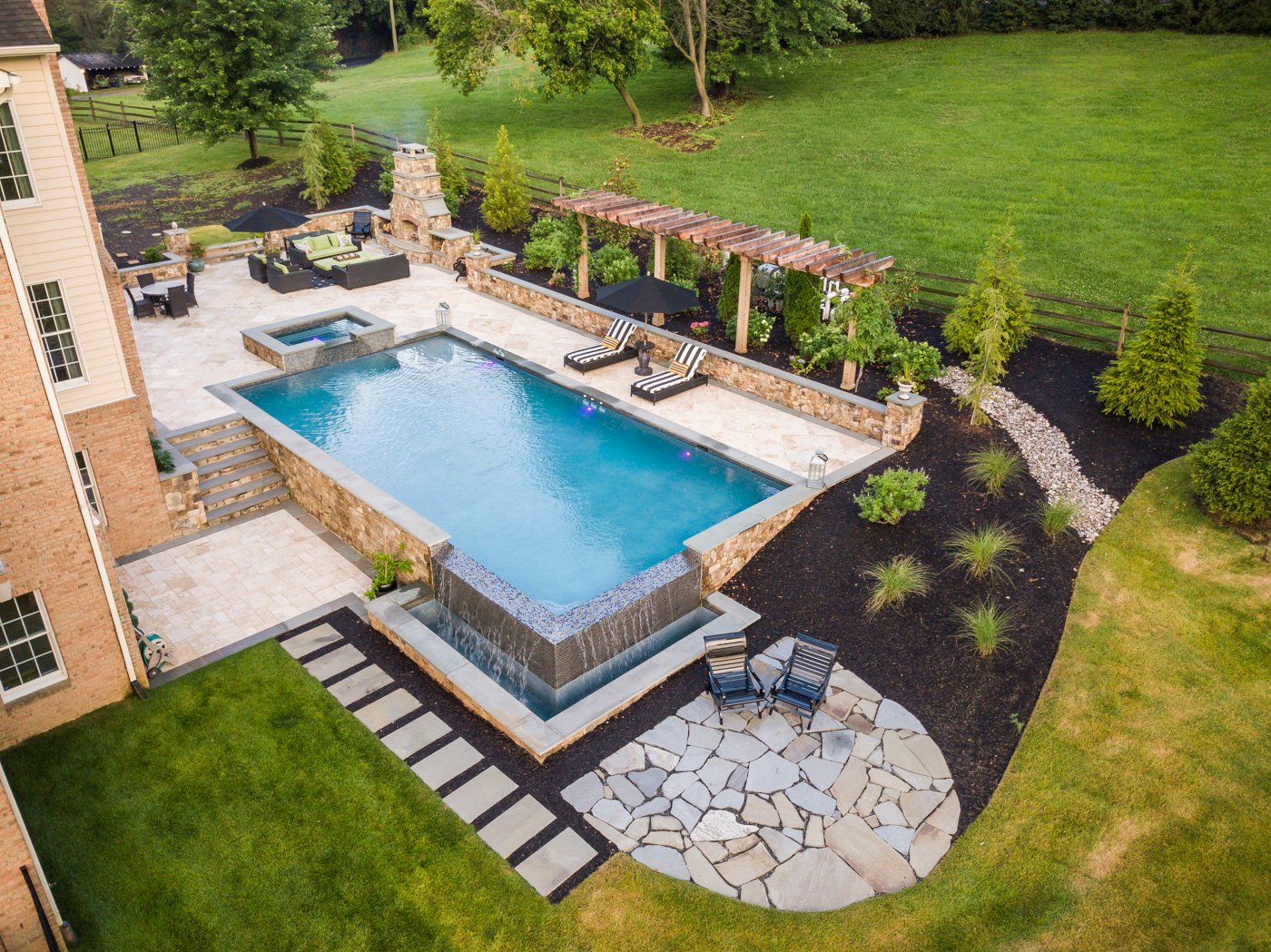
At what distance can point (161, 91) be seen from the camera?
33.1m

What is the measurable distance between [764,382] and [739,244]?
3.08 meters

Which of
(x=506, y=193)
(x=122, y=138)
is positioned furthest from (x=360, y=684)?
(x=122, y=138)

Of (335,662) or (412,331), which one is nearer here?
(335,662)

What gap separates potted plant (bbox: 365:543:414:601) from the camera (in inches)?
560

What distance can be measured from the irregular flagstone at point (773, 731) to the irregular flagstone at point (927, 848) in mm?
1912

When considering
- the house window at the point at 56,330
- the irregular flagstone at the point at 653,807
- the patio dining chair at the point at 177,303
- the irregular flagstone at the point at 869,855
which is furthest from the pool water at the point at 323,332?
the irregular flagstone at the point at 869,855

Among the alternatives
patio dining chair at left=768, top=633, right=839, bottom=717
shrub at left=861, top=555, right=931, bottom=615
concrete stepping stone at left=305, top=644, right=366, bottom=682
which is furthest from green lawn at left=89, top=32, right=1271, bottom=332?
concrete stepping stone at left=305, top=644, right=366, bottom=682

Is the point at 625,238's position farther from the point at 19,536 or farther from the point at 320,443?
the point at 19,536

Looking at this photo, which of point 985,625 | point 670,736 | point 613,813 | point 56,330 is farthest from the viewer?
point 56,330

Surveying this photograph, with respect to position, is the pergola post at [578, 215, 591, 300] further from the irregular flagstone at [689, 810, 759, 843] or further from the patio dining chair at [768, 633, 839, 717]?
the irregular flagstone at [689, 810, 759, 843]

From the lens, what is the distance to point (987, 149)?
31.9 metres

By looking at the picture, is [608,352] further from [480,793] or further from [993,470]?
[480,793]

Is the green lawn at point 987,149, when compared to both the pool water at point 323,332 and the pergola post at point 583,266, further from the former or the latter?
the pool water at point 323,332

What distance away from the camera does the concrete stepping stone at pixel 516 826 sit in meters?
10.0
